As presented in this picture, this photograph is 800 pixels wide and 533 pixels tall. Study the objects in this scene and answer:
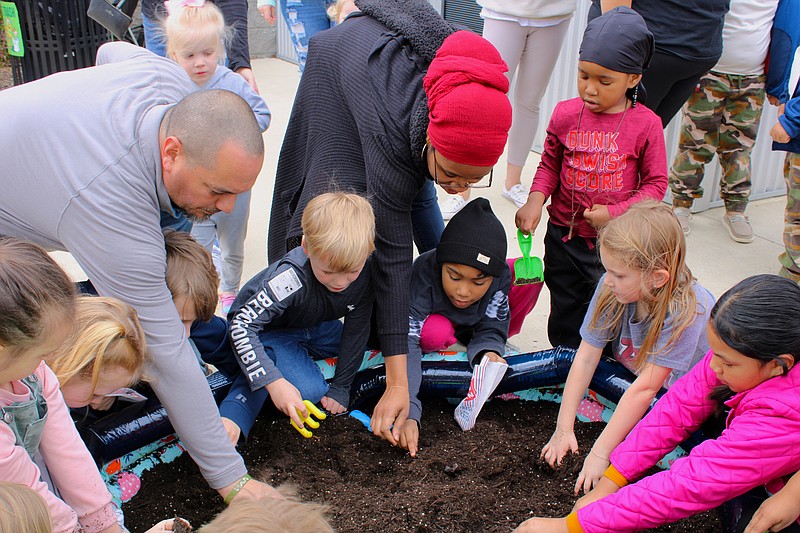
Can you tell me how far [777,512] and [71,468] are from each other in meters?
1.63

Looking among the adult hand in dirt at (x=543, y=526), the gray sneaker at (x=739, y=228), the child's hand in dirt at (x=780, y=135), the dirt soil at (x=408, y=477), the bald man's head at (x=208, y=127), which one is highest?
the bald man's head at (x=208, y=127)

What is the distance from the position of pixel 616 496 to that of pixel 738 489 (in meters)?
0.28

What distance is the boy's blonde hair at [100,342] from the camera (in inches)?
67.7

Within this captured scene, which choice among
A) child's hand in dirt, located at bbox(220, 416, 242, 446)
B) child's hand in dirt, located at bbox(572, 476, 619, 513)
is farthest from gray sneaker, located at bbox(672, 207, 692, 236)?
child's hand in dirt, located at bbox(220, 416, 242, 446)

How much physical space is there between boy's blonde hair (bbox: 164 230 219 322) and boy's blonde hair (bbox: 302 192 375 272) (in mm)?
314

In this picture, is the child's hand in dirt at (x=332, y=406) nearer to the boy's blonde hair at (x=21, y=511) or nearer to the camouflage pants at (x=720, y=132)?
the boy's blonde hair at (x=21, y=511)

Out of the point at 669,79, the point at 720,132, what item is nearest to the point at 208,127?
the point at 669,79

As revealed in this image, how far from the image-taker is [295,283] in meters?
2.39

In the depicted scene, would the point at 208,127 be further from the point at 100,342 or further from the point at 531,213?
the point at 531,213

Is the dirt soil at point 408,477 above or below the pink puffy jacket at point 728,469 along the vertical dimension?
below

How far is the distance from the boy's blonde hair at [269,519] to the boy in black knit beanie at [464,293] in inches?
49.7

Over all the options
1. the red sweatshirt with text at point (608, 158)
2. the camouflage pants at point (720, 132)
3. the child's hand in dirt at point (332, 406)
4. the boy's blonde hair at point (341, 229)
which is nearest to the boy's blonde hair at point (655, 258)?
the red sweatshirt with text at point (608, 158)

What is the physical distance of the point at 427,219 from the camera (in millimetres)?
2922

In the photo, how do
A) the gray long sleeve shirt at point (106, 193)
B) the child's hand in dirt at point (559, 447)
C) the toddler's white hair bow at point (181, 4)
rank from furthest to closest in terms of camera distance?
the toddler's white hair bow at point (181, 4), the child's hand in dirt at point (559, 447), the gray long sleeve shirt at point (106, 193)
